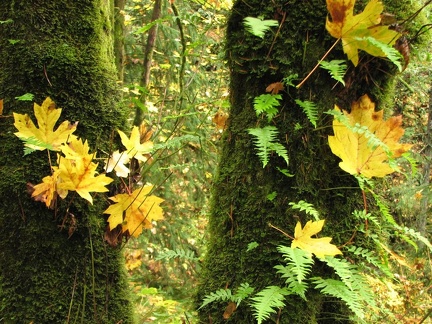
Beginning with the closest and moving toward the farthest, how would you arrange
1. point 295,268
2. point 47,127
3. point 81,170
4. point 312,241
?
point 295,268 → point 312,241 → point 81,170 → point 47,127

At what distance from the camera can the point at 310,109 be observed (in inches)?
56.1

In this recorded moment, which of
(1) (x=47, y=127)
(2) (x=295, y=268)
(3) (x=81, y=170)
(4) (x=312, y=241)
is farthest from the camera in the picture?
(1) (x=47, y=127)

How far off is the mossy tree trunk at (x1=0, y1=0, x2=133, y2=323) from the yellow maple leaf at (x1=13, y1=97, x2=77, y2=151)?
0.09 meters

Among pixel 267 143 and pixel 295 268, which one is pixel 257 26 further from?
pixel 295 268

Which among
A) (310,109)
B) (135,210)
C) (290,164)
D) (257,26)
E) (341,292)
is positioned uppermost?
(257,26)

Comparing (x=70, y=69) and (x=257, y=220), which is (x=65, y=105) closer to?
(x=70, y=69)

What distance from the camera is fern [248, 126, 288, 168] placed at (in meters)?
1.37

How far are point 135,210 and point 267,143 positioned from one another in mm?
731

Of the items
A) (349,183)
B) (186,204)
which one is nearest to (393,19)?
(349,183)

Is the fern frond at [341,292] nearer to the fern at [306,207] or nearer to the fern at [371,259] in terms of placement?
the fern at [371,259]

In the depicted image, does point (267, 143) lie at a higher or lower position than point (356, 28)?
lower

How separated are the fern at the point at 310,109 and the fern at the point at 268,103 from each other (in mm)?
88

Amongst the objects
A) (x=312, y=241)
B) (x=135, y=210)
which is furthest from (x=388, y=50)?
(x=135, y=210)

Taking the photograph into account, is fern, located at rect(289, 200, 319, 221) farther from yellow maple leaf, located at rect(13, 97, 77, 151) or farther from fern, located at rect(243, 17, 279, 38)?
yellow maple leaf, located at rect(13, 97, 77, 151)
